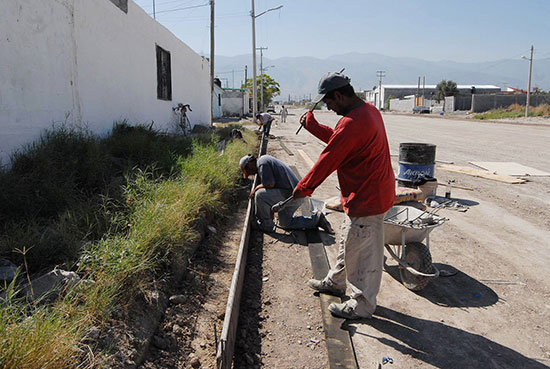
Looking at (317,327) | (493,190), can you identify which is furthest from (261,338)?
(493,190)

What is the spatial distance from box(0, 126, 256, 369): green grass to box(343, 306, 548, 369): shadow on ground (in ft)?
6.65

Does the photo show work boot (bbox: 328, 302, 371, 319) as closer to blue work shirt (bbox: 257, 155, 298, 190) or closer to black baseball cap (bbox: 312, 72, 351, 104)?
black baseball cap (bbox: 312, 72, 351, 104)

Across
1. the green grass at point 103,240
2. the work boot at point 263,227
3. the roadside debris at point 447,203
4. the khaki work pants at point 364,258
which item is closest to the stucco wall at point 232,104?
the green grass at point 103,240

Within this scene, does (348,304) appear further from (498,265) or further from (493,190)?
(493,190)

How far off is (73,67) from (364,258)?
6892mm

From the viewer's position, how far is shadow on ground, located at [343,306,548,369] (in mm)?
3168

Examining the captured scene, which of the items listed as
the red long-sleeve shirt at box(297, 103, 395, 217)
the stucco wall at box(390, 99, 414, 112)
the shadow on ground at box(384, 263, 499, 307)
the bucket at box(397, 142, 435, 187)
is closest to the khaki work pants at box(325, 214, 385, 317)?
the red long-sleeve shirt at box(297, 103, 395, 217)

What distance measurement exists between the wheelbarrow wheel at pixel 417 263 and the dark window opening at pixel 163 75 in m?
11.6

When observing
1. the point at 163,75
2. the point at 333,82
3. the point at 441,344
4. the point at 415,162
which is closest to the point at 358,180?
the point at 333,82

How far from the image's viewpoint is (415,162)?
289 inches

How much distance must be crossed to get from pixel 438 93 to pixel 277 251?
88181 millimetres

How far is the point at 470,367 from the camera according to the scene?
3.12 meters

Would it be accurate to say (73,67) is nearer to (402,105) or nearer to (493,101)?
(493,101)

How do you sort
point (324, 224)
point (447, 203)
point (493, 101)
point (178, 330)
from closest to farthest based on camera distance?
1. point (178, 330)
2. point (324, 224)
3. point (447, 203)
4. point (493, 101)
